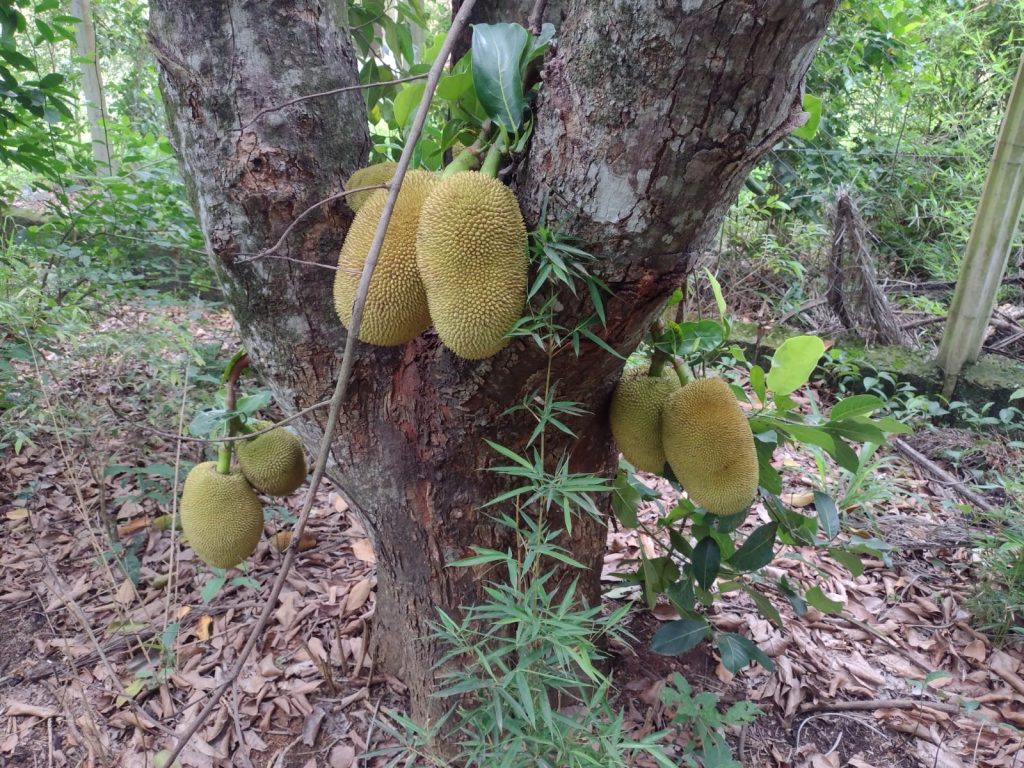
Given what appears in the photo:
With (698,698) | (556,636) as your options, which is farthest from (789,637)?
(556,636)

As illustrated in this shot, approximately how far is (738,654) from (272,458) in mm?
890

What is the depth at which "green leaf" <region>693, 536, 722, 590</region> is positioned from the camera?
3.73 ft

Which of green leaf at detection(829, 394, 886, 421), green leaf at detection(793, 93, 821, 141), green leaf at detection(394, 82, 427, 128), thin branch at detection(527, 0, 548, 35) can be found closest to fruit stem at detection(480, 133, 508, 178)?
thin branch at detection(527, 0, 548, 35)

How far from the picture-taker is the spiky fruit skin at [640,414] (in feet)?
3.24

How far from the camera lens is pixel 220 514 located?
112 cm

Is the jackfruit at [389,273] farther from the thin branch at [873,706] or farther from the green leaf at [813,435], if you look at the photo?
the thin branch at [873,706]

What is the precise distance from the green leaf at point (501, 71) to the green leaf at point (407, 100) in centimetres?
23

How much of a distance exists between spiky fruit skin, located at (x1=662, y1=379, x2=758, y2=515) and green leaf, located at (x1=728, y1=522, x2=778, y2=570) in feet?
0.61

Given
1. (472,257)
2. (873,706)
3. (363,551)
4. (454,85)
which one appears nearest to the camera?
(472,257)

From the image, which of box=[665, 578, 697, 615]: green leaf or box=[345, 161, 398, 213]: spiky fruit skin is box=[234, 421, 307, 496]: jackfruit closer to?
box=[345, 161, 398, 213]: spiky fruit skin

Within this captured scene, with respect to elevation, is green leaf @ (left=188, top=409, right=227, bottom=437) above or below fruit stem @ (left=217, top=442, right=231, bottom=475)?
above

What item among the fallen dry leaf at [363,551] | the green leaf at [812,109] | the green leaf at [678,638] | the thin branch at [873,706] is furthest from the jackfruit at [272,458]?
the thin branch at [873,706]

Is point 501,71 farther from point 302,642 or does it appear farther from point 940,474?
point 940,474

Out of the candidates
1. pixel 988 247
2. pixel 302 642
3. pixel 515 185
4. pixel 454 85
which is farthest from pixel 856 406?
pixel 988 247
